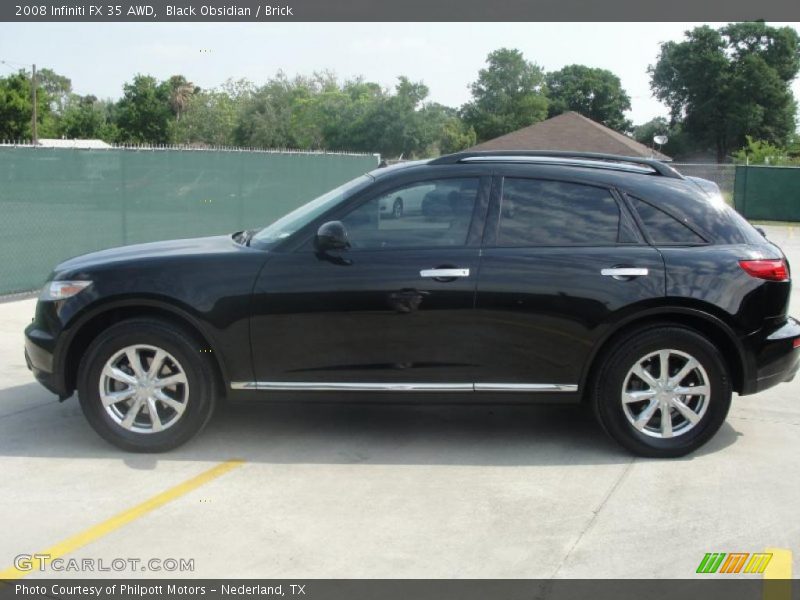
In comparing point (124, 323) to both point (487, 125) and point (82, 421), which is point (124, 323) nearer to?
point (82, 421)

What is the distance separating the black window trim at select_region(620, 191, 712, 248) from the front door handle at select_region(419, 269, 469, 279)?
1.11 metres

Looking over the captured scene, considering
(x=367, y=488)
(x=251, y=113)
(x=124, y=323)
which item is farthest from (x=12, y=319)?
(x=251, y=113)

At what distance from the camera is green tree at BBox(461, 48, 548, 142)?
235 ft

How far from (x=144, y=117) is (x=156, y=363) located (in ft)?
263

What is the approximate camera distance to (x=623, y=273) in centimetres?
546

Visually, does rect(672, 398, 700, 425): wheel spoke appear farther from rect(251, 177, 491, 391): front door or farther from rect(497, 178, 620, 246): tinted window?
rect(251, 177, 491, 391): front door

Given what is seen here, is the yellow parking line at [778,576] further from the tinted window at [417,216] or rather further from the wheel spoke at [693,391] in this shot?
the tinted window at [417,216]

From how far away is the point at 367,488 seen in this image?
16.5 feet

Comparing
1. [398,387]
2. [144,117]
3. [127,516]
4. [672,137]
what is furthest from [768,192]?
[144,117]

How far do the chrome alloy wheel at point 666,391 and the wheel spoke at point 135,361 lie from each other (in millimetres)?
2882

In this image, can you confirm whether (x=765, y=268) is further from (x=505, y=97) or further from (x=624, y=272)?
(x=505, y=97)

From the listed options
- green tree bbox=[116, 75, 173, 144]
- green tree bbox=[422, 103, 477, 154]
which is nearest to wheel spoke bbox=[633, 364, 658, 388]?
green tree bbox=[422, 103, 477, 154]

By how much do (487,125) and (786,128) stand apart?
78.3 ft

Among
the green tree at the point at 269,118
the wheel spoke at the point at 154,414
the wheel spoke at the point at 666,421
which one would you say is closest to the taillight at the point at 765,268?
the wheel spoke at the point at 666,421
